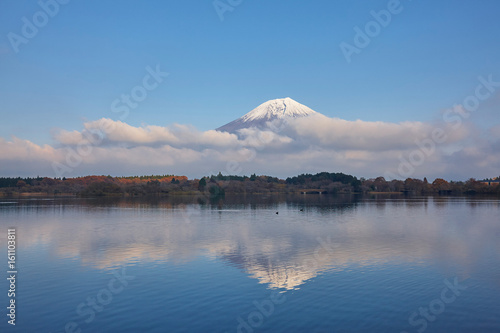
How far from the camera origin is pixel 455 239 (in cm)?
4400

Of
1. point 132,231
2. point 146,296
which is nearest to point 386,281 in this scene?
point 146,296

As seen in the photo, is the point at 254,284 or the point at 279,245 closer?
the point at 254,284

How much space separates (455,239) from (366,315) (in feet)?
103

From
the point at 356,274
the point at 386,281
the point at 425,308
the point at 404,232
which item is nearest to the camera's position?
the point at 425,308

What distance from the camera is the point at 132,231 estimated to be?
50.2 metres

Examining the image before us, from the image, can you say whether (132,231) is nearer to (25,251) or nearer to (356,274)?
(25,251)

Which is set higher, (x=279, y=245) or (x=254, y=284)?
(x=279, y=245)

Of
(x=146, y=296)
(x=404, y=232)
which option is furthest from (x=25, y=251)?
(x=404, y=232)

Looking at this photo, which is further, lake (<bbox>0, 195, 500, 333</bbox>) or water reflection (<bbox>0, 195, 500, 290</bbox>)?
water reflection (<bbox>0, 195, 500, 290</bbox>)

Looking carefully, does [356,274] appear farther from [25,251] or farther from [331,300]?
[25,251]

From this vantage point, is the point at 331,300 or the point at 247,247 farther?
the point at 247,247

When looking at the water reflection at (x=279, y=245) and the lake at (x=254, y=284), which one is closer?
the lake at (x=254, y=284)

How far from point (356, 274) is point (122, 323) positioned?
637 inches

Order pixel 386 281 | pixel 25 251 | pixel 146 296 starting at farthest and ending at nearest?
pixel 25 251 → pixel 386 281 → pixel 146 296
